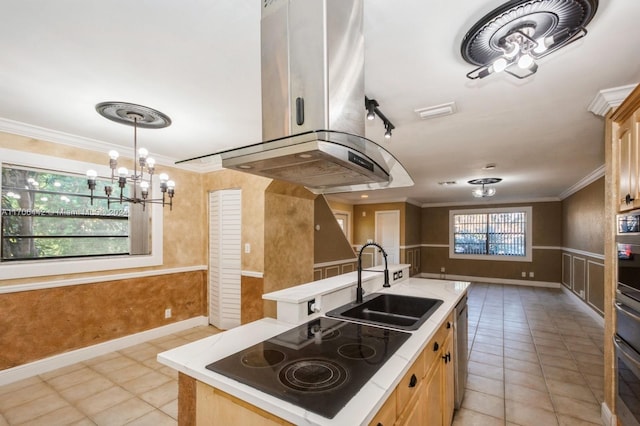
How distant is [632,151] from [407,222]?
667 cm

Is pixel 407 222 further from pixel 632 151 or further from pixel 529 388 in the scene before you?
pixel 632 151

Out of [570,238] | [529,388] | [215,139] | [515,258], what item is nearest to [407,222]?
[515,258]

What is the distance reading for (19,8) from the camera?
1.39 metres

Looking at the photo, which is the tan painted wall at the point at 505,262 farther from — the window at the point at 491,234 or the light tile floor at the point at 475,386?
the light tile floor at the point at 475,386

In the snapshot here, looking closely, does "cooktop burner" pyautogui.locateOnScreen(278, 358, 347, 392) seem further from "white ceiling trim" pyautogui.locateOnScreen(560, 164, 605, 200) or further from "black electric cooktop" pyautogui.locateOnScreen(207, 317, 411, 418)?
"white ceiling trim" pyautogui.locateOnScreen(560, 164, 605, 200)

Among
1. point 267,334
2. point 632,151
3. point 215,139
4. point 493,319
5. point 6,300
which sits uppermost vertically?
point 215,139

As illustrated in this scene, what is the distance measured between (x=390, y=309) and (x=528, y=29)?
1.95m

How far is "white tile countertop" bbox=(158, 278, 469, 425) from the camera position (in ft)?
2.86

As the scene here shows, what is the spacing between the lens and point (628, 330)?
1.90 metres

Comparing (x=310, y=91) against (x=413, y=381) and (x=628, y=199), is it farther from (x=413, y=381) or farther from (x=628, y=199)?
(x=628, y=199)

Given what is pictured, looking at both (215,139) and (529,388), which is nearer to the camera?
(529,388)

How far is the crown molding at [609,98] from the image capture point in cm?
208

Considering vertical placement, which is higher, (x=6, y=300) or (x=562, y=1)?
(x=562, y=1)

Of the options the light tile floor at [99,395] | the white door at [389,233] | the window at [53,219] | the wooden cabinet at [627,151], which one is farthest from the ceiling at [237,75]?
the white door at [389,233]
